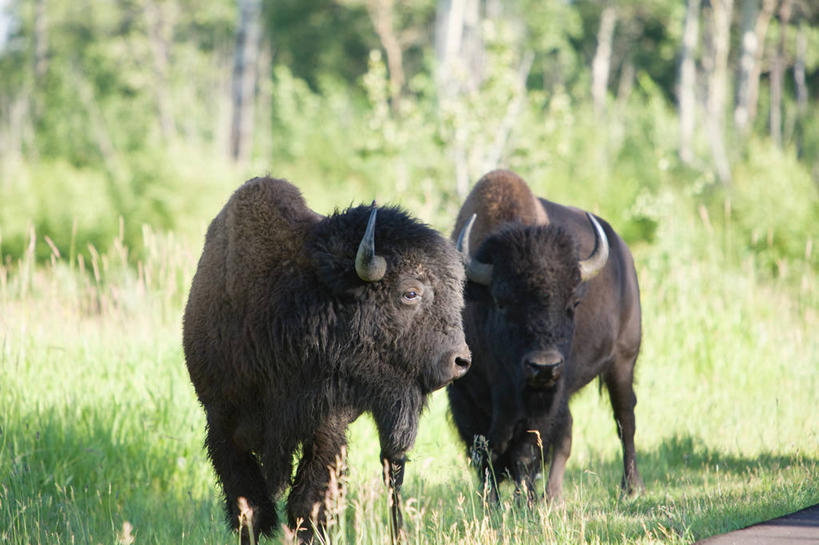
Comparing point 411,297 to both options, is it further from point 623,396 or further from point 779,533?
point 623,396

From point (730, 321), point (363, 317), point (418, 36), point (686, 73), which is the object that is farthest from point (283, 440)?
point (418, 36)

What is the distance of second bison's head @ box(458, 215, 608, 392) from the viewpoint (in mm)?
5605

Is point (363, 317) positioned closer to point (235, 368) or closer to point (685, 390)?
point (235, 368)

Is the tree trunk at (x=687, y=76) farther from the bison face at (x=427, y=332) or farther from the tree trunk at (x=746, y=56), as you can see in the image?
the bison face at (x=427, y=332)

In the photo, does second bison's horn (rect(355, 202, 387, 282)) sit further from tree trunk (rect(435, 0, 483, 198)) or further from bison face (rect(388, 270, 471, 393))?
tree trunk (rect(435, 0, 483, 198))

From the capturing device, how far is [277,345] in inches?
183

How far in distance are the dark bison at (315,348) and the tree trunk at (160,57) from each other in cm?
3375

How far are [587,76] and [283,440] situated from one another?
129 ft

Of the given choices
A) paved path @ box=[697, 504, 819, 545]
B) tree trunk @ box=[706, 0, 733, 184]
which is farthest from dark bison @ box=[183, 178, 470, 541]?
tree trunk @ box=[706, 0, 733, 184]

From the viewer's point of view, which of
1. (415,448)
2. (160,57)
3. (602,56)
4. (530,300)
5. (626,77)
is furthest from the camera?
(626,77)

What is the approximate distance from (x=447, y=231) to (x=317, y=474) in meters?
8.93

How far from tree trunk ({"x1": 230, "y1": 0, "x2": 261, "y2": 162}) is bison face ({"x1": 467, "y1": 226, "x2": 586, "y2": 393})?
14.0 m

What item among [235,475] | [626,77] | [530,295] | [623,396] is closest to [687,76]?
[626,77]

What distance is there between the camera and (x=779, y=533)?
14.5ft
